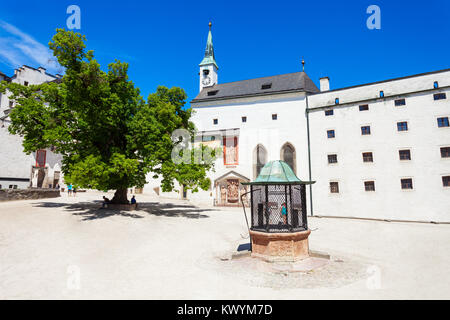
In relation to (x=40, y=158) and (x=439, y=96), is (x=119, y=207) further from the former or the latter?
(x=439, y=96)

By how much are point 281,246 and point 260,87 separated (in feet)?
94.5

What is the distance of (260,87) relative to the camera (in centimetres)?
3459

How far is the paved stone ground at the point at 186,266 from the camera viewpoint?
638cm

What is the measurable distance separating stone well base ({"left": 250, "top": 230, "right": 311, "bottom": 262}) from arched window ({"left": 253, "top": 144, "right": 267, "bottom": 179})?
850 inches

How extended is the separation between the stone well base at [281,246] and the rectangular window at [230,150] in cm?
2297

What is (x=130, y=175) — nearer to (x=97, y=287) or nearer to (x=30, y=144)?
(x=30, y=144)

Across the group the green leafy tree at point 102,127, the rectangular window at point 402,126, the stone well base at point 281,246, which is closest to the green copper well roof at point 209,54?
the green leafy tree at point 102,127

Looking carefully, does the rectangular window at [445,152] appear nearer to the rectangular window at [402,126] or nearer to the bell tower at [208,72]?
the rectangular window at [402,126]

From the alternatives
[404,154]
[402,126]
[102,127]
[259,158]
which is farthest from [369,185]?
[102,127]

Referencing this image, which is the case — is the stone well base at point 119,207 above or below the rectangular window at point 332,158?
below

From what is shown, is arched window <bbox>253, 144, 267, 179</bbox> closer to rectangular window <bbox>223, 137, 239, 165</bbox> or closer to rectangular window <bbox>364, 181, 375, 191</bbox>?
rectangular window <bbox>223, 137, 239, 165</bbox>

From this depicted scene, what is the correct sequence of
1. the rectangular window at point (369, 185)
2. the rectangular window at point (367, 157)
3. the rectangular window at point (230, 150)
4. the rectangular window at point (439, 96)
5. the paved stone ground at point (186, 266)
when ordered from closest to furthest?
the paved stone ground at point (186, 266)
the rectangular window at point (439, 96)
the rectangular window at point (369, 185)
the rectangular window at point (367, 157)
the rectangular window at point (230, 150)

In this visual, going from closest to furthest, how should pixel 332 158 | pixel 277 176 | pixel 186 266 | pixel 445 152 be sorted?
pixel 186 266, pixel 277 176, pixel 445 152, pixel 332 158
